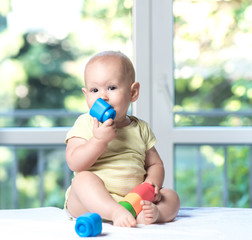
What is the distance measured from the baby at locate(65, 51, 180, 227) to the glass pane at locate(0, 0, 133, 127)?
0.81 m

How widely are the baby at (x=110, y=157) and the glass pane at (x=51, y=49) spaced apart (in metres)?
0.81

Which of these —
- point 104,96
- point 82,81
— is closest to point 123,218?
point 104,96

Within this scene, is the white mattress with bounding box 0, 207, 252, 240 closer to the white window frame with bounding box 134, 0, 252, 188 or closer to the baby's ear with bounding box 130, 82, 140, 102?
the baby's ear with bounding box 130, 82, 140, 102

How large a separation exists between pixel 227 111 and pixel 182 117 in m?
0.23

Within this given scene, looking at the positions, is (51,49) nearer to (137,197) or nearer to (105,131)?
(105,131)

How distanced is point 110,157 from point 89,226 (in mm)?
293

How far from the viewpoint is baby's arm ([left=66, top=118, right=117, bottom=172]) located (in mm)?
1110

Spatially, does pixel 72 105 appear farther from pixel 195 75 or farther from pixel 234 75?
pixel 234 75

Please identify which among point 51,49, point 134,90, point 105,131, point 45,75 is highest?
point 51,49

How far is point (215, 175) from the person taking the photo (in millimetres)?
2137

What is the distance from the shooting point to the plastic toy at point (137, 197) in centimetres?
109

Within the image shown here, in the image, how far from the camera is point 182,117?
2008 mm

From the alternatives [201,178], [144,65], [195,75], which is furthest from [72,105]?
[201,178]

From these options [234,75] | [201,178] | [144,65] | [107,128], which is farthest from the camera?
[201,178]
